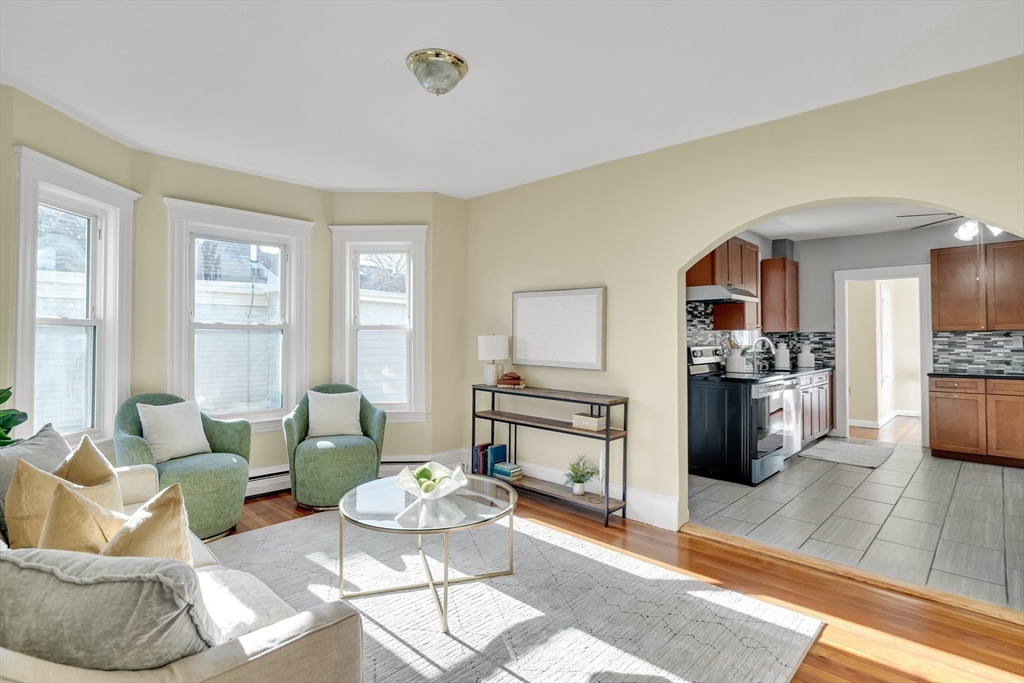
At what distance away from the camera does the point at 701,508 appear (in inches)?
154

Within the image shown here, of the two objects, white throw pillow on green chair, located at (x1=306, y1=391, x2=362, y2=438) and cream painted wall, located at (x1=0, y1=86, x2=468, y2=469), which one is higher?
cream painted wall, located at (x1=0, y1=86, x2=468, y2=469)

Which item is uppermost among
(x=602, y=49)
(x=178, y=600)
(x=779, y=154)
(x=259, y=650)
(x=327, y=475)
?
(x=602, y=49)

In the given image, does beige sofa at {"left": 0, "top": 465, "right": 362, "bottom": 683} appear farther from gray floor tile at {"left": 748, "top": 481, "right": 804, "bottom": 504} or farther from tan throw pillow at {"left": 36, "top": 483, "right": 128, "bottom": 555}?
gray floor tile at {"left": 748, "top": 481, "right": 804, "bottom": 504}

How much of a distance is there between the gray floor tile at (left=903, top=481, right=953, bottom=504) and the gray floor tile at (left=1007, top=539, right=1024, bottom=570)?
2.74 feet

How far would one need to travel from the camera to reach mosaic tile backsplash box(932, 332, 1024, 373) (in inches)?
217

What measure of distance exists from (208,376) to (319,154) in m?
1.96

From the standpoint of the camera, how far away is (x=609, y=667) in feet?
6.82

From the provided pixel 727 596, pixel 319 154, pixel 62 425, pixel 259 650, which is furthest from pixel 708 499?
pixel 62 425

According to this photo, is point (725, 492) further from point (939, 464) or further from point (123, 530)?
point (123, 530)

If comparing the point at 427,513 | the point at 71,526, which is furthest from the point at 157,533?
the point at 427,513

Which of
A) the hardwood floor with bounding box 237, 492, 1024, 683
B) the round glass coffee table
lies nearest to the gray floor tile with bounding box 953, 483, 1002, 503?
the hardwood floor with bounding box 237, 492, 1024, 683

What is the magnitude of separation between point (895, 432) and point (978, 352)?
5.87ft

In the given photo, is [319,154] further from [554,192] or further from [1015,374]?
[1015,374]

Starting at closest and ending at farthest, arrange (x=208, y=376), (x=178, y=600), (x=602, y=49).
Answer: (x=178, y=600)
(x=602, y=49)
(x=208, y=376)
